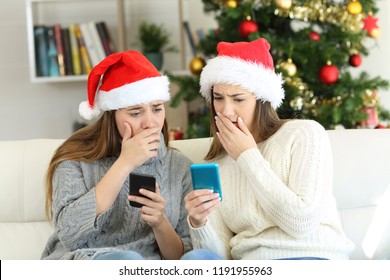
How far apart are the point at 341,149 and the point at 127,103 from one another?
0.69m

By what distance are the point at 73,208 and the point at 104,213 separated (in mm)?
91

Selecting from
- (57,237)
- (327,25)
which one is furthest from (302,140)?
(327,25)

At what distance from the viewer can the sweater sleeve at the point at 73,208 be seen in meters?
1.72

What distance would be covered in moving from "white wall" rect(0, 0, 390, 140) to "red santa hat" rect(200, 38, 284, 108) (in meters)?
2.11

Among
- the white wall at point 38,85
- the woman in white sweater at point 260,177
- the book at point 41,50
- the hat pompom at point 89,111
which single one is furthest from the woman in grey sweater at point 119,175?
the white wall at point 38,85

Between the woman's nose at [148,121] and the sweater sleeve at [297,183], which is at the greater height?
the woman's nose at [148,121]

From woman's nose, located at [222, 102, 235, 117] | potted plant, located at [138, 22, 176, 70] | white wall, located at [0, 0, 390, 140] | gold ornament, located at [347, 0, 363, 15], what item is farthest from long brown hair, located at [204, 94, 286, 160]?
white wall, located at [0, 0, 390, 140]

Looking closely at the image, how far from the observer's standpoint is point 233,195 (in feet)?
6.02

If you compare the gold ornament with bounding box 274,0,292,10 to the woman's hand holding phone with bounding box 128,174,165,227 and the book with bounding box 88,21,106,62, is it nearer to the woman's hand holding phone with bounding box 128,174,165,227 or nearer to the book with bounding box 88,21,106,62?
the book with bounding box 88,21,106,62

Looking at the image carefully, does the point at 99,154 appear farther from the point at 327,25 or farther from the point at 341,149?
the point at 327,25

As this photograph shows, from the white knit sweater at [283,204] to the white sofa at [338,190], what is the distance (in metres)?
0.30

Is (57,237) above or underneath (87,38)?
underneath

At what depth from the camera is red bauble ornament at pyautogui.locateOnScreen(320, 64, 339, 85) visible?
10.3 ft

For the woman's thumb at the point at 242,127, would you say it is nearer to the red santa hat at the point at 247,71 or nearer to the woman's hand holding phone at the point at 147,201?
the red santa hat at the point at 247,71
